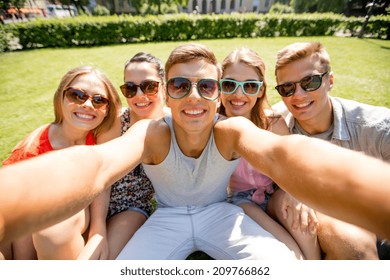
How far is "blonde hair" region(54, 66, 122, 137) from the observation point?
282 cm

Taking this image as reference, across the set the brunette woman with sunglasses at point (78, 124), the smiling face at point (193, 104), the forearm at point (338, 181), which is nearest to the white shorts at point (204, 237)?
the brunette woman with sunglasses at point (78, 124)

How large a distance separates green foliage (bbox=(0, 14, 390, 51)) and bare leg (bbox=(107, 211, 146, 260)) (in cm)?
2106

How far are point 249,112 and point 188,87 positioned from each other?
4.15 feet

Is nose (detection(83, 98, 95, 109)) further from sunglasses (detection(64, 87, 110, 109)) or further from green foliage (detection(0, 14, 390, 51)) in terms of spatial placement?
green foliage (detection(0, 14, 390, 51))

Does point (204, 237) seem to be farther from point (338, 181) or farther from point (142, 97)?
point (142, 97)

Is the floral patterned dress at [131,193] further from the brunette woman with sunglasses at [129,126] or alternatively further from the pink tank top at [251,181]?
the pink tank top at [251,181]

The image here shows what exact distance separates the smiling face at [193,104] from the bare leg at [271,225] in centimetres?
112

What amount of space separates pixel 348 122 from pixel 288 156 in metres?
1.90

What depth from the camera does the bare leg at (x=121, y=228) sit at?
2.38 meters

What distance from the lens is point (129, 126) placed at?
3.02 metres

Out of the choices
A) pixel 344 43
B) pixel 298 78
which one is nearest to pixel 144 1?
pixel 344 43

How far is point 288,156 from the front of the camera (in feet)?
4.06

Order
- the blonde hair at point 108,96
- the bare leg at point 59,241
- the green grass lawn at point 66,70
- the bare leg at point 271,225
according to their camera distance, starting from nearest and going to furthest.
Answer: the bare leg at point 59,241 < the bare leg at point 271,225 < the blonde hair at point 108,96 < the green grass lawn at point 66,70

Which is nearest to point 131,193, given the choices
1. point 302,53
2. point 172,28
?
point 302,53
